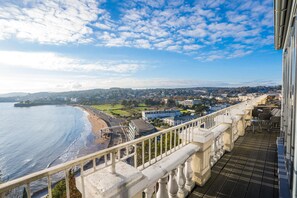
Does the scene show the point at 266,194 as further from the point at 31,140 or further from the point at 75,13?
the point at 31,140

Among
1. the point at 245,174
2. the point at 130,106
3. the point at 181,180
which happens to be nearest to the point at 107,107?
the point at 130,106

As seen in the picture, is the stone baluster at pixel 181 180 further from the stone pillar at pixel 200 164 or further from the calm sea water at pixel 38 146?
the calm sea water at pixel 38 146

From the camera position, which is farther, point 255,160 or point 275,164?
point 255,160

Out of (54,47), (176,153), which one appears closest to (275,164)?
(176,153)

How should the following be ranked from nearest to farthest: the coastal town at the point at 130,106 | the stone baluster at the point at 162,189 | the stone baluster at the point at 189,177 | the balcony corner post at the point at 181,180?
the stone baluster at the point at 162,189 → the balcony corner post at the point at 181,180 → the stone baluster at the point at 189,177 → the coastal town at the point at 130,106

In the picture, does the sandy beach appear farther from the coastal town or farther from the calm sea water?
the calm sea water

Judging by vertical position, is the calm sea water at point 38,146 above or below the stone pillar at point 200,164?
below

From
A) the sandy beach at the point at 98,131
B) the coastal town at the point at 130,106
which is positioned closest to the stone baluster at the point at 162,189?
the coastal town at the point at 130,106

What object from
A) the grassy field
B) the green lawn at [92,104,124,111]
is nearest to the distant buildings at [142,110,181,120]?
the grassy field
